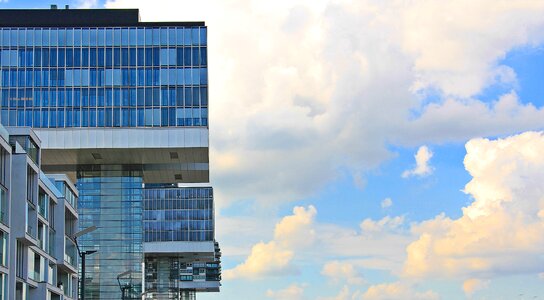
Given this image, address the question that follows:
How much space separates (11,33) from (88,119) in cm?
1229

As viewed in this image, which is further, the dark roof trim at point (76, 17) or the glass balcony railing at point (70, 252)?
the dark roof trim at point (76, 17)

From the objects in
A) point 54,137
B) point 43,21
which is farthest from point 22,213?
point 43,21

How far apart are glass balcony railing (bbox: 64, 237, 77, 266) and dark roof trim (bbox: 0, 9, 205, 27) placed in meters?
25.4

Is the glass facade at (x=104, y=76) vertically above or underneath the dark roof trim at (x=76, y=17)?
underneath

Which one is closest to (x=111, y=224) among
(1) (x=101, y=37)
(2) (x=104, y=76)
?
(2) (x=104, y=76)

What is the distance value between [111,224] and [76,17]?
912 inches

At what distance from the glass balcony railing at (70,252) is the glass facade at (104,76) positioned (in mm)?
14822

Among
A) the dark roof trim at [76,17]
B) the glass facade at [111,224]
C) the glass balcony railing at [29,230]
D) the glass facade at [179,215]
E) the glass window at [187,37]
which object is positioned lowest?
the glass balcony railing at [29,230]

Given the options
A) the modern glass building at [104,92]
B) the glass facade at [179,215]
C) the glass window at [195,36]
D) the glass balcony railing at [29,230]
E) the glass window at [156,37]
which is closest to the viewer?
the glass balcony railing at [29,230]

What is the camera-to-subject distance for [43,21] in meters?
110

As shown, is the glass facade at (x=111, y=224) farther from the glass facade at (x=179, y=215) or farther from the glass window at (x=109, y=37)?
the glass facade at (x=179, y=215)

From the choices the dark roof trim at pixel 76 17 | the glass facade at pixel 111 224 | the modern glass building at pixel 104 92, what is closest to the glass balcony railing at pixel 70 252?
the modern glass building at pixel 104 92

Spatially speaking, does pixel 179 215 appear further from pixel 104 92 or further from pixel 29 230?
pixel 29 230

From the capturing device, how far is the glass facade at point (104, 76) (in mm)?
106250
